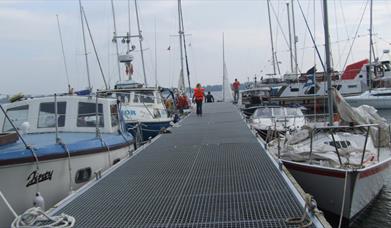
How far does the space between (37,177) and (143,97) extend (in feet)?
40.4

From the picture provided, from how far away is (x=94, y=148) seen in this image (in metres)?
9.93

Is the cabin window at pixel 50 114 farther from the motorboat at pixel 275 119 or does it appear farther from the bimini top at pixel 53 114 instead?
the motorboat at pixel 275 119

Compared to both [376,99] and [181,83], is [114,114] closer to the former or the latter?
[181,83]

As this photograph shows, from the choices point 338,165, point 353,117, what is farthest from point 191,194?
point 353,117

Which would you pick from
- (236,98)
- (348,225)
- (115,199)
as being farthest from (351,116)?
(236,98)

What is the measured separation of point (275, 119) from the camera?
1814 cm

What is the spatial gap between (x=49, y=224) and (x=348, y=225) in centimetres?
644

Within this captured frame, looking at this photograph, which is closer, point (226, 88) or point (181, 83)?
point (181, 83)

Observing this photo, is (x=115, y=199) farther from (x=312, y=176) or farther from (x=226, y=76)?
(x=226, y=76)

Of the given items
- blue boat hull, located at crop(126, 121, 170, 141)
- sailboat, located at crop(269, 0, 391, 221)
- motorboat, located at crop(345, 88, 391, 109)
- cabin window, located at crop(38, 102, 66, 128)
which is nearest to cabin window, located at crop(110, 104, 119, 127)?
cabin window, located at crop(38, 102, 66, 128)

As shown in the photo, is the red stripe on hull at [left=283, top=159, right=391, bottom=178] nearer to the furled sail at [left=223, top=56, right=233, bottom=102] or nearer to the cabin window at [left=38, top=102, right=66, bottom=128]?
the cabin window at [left=38, top=102, right=66, bottom=128]

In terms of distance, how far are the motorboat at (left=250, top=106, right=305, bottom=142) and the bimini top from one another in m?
7.43

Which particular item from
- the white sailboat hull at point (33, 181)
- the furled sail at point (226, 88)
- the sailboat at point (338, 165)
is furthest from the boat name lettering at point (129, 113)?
the furled sail at point (226, 88)

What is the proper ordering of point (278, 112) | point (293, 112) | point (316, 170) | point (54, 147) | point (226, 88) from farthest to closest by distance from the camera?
point (226, 88) < point (278, 112) < point (293, 112) < point (316, 170) < point (54, 147)
